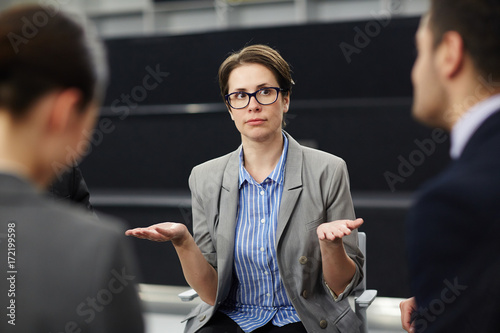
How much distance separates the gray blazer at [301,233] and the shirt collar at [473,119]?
3.06 ft

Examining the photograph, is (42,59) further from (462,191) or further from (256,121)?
(256,121)

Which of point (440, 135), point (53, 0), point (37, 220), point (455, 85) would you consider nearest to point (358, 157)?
point (440, 135)

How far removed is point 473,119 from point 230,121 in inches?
134

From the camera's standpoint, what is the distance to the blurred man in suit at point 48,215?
2.44 ft

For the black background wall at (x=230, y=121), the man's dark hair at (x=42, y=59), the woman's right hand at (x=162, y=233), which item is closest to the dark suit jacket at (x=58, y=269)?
the man's dark hair at (x=42, y=59)

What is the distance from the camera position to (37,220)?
77 centimetres

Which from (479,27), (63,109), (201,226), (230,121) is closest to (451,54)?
(479,27)

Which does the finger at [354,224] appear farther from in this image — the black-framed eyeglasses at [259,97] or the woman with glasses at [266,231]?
the black-framed eyeglasses at [259,97]

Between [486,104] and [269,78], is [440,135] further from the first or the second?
[486,104]

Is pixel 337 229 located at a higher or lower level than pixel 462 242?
lower

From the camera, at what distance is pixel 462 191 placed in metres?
0.87

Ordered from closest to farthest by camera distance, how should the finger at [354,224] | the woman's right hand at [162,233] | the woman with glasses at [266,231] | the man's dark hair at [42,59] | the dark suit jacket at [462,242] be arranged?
1. the man's dark hair at [42,59]
2. the dark suit jacket at [462,242]
3. the finger at [354,224]
4. the woman's right hand at [162,233]
5. the woman with glasses at [266,231]

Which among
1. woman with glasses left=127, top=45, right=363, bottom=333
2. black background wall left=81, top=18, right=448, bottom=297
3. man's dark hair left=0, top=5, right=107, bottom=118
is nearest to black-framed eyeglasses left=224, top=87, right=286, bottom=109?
woman with glasses left=127, top=45, right=363, bottom=333

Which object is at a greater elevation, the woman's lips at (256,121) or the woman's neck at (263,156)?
the woman's lips at (256,121)
